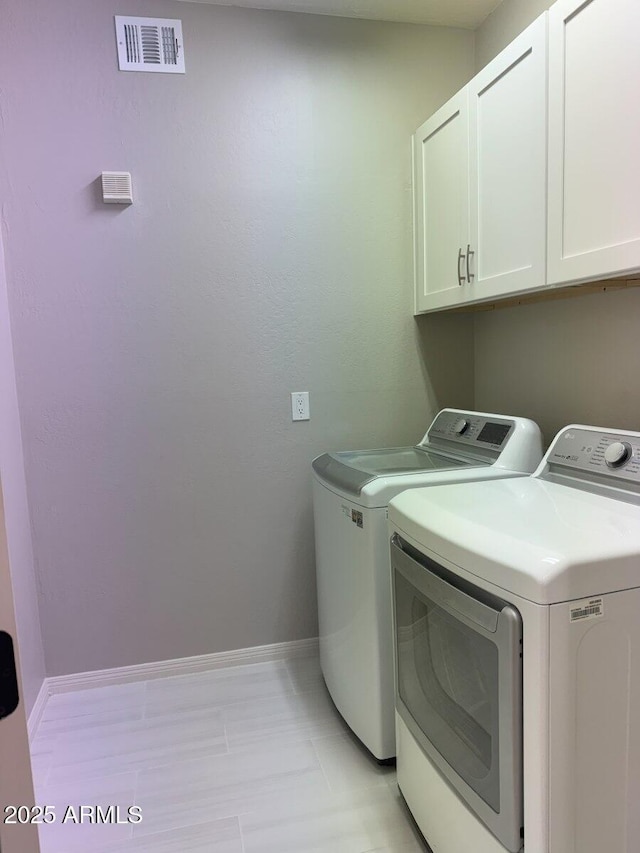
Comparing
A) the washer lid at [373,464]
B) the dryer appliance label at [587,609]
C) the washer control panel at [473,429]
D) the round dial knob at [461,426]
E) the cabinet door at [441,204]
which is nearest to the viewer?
the dryer appliance label at [587,609]

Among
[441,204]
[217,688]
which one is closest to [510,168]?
[441,204]

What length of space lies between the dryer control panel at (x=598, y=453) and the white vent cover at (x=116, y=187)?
1.81m

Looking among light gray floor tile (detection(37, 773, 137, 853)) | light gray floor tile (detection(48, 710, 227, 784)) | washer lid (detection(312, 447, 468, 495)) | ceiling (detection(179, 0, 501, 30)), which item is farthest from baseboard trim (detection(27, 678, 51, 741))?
ceiling (detection(179, 0, 501, 30))

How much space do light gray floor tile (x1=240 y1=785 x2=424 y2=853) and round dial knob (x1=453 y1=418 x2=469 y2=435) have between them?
4.10 ft

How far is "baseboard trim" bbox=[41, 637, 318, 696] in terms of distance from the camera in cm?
232

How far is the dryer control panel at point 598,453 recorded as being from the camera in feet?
4.74

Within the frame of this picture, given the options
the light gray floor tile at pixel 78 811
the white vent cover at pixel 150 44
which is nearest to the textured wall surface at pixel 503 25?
the white vent cover at pixel 150 44

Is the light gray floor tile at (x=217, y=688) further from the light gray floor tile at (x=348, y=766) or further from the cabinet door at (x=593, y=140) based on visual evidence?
the cabinet door at (x=593, y=140)

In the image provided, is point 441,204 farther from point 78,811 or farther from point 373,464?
point 78,811

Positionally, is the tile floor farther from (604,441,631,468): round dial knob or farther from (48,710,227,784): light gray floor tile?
(604,441,631,468): round dial knob

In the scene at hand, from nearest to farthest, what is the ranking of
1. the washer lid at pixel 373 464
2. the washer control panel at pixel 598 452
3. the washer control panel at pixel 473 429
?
1. the washer control panel at pixel 598 452
2. the washer lid at pixel 373 464
3. the washer control panel at pixel 473 429

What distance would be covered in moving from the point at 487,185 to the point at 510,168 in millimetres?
134

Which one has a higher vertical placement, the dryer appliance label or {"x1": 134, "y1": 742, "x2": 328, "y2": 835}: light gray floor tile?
the dryer appliance label

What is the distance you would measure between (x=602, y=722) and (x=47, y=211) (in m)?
2.36
